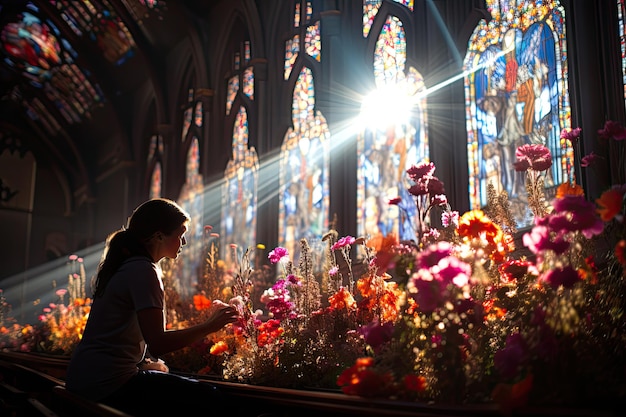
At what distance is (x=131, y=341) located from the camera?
2.45 meters

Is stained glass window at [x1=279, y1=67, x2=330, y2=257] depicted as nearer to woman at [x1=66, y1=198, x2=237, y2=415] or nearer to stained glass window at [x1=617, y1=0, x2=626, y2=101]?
stained glass window at [x1=617, y1=0, x2=626, y2=101]

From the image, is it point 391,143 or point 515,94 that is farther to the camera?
point 391,143

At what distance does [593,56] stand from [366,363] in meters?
3.27

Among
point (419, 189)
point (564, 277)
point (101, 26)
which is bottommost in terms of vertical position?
point (564, 277)

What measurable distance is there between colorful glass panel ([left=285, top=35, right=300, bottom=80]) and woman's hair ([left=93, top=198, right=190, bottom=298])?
6178mm

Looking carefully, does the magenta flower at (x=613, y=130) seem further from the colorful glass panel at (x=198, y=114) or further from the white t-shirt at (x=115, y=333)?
the colorful glass panel at (x=198, y=114)

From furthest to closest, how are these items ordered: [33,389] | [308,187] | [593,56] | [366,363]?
[308,187] → [593,56] → [33,389] → [366,363]

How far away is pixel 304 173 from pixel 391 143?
1.59 metres

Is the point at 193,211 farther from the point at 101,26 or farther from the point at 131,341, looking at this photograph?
the point at 131,341

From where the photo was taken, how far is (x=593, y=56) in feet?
15.0

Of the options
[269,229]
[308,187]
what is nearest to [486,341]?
[308,187]

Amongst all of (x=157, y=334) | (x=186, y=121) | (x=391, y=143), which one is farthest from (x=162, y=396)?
(x=186, y=121)

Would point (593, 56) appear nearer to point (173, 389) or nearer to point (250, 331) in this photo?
point (250, 331)

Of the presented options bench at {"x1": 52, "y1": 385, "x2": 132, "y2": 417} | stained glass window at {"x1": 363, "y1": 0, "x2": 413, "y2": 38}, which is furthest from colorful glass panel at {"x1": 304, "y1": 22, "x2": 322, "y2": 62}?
bench at {"x1": 52, "y1": 385, "x2": 132, "y2": 417}
